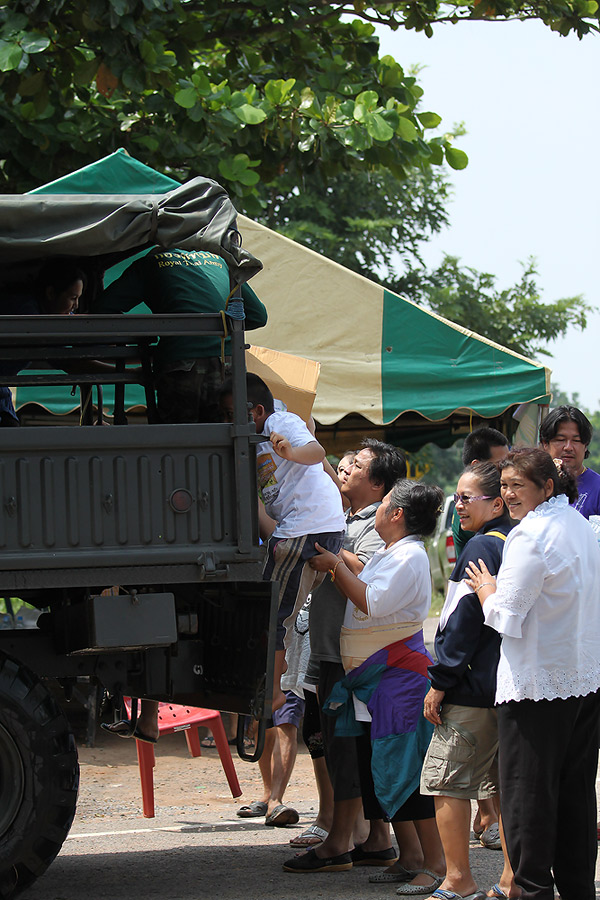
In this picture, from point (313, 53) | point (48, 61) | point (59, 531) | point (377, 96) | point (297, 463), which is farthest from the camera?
point (313, 53)

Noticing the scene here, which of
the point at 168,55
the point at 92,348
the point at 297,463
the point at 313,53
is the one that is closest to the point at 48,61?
the point at 168,55

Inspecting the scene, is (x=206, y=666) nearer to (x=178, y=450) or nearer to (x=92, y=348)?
(x=178, y=450)

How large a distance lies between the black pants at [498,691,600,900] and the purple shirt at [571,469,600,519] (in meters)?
1.77

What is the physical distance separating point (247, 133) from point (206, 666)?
18.6ft

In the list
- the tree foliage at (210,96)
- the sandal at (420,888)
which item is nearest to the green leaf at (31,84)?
the tree foliage at (210,96)

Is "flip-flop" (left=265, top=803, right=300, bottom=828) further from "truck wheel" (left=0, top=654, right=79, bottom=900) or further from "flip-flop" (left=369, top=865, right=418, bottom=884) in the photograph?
"truck wheel" (left=0, top=654, right=79, bottom=900)

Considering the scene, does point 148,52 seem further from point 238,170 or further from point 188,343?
point 188,343

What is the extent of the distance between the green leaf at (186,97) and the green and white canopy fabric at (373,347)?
1112mm

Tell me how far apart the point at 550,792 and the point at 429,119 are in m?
6.45

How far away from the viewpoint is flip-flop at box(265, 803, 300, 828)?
20.0 ft

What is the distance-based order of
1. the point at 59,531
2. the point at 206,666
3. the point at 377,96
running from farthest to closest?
A: 1. the point at 377,96
2. the point at 206,666
3. the point at 59,531

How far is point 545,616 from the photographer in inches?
159

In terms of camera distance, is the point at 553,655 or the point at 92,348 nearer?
the point at 553,655

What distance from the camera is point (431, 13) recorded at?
9719 mm
